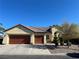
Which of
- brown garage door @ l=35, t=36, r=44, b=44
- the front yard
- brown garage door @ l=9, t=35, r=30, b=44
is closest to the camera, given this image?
the front yard

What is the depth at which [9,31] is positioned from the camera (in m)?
32.5

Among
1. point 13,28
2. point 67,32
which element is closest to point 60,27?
point 67,32

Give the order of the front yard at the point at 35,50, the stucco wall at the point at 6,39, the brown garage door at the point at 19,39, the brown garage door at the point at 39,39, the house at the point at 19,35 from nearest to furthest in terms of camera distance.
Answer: the front yard at the point at 35,50
the stucco wall at the point at 6,39
the house at the point at 19,35
the brown garage door at the point at 19,39
the brown garage door at the point at 39,39

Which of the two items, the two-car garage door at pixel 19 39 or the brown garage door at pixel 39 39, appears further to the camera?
the brown garage door at pixel 39 39

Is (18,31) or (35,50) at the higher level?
(18,31)

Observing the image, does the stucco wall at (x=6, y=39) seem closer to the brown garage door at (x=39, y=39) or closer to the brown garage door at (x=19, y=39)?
the brown garage door at (x=19, y=39)

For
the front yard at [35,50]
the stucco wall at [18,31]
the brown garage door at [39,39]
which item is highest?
the stucco wall at [18,31]

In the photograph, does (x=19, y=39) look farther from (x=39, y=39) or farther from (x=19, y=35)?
(x=39, y=39)

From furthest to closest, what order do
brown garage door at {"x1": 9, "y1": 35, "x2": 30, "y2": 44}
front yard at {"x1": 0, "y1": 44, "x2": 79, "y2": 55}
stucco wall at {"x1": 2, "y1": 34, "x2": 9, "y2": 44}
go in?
brown garage door at {"x1": 9, "y1": 35, "x2": 30, "y2": 44} < stucco wall at {"x1": 2, "y1": 34, "x2": 9, "y2": 44} < front yard at {"x1": 0, "y1": 44, "x2": 79, "y2": 55}

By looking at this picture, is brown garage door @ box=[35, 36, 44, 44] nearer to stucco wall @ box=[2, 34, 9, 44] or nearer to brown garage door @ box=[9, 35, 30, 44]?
brown garage door @ box=[9, 35, 30, 44]

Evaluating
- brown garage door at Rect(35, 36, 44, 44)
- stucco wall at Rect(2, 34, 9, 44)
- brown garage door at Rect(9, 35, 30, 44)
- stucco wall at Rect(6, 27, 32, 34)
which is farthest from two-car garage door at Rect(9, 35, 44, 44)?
brown garage door at Rect(35, 36, 44, 44)

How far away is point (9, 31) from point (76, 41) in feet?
60.8

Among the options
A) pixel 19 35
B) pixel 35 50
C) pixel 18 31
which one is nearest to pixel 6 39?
pixel 19 35

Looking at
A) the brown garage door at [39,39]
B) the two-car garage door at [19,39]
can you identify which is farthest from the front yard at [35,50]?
the brown garage door at [39,39]
